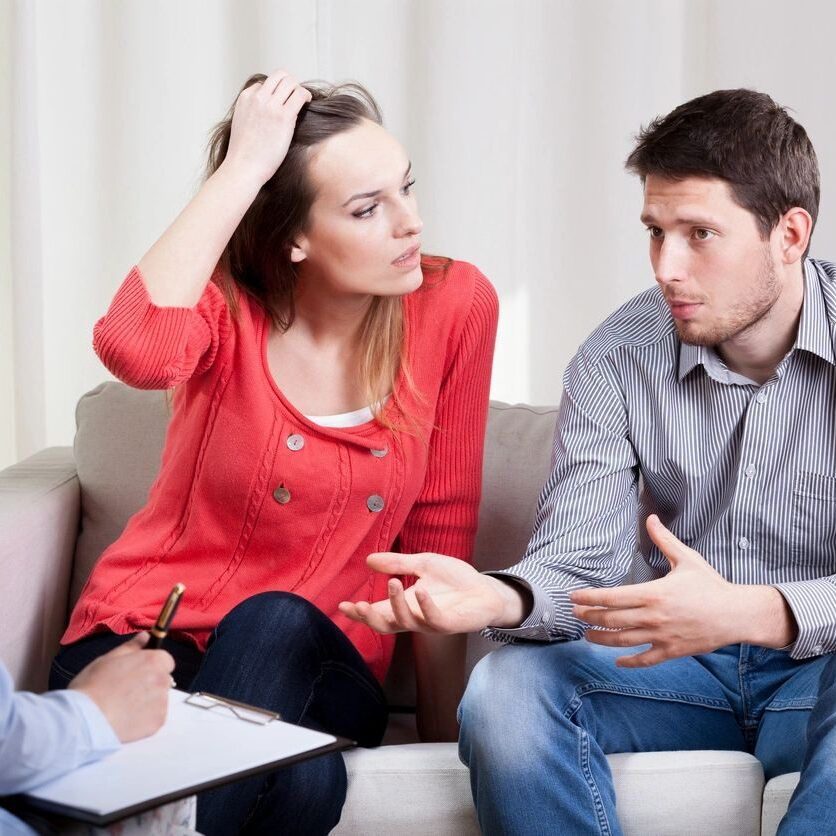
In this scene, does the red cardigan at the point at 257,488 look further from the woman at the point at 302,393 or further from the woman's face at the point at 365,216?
the woman's face at the point at 365,216

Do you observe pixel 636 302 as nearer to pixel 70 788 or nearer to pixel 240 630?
pixel 240 630

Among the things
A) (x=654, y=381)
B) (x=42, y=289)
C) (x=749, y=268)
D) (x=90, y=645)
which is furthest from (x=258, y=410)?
(x=42, y=289)

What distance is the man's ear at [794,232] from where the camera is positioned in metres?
1.62

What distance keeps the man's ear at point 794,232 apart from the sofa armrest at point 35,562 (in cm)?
112

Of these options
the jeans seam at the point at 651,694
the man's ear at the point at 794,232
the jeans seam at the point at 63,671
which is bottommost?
the jeans seam at the point at 63,671

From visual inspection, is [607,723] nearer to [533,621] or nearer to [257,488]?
[533,621]

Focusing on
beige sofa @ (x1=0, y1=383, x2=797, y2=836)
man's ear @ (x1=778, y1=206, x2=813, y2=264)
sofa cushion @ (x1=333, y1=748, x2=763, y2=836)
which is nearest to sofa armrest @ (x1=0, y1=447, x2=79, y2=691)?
beige sofa @ (x1=0, y1=383, x2=797, y2=836)

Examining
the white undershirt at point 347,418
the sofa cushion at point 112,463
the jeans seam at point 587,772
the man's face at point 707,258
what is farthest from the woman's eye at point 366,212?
the jeans seam at point 587,772

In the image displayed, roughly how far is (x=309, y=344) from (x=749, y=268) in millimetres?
625

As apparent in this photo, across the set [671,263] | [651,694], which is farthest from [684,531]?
[671,263]

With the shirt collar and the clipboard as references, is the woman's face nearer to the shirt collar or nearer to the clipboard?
the shirt collar

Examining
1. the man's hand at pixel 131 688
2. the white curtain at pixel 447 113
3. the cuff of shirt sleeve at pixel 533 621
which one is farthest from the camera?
the white curtain at pixel 447 113

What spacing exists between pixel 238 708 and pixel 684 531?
0.79 metres

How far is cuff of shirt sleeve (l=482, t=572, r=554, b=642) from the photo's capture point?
149 centimetres
